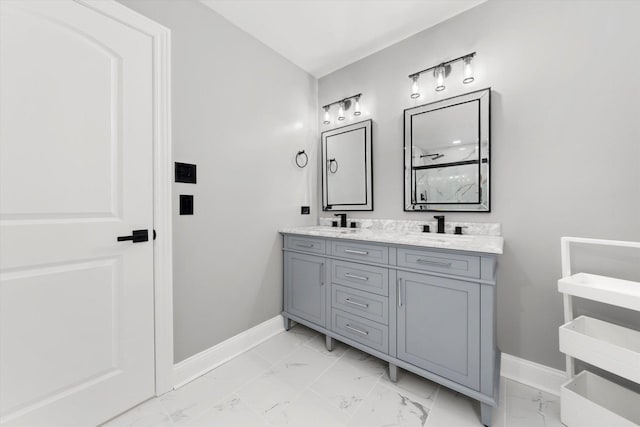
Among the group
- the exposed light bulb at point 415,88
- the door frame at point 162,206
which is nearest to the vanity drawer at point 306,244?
the door frame at point 162,206

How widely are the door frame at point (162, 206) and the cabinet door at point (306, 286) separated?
0.97 meters

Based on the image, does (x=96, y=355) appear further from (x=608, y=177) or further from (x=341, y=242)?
(x=608, y=177)

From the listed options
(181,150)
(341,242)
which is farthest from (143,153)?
(341,242)

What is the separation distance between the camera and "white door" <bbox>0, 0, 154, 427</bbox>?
42.7 inches

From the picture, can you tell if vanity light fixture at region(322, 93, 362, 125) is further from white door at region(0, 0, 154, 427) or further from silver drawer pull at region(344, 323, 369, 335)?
silver drawer pull at region(344, 323, 369, 335)

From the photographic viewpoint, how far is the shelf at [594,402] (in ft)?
3.73

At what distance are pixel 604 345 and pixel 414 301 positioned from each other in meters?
0.80

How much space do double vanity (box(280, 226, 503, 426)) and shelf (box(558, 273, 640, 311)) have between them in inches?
13.7

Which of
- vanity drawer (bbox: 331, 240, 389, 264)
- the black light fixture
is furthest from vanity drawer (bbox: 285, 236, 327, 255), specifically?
the black light fixture

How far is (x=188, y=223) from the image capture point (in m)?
1.67

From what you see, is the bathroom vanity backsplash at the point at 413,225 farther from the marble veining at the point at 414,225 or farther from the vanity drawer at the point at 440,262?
the vanity drawer at the point at 440,262

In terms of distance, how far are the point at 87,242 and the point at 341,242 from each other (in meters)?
1.48

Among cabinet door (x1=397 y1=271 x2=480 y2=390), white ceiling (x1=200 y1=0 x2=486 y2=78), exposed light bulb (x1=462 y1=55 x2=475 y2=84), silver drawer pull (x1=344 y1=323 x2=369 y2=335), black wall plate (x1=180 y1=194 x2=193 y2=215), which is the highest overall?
white ceiling (x1=200 y1=0 x2=486 y2=78)

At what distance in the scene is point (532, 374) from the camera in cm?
158
